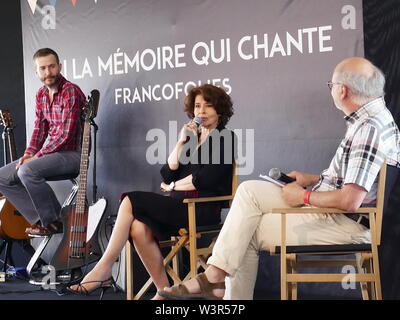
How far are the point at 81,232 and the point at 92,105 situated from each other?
0.91 m

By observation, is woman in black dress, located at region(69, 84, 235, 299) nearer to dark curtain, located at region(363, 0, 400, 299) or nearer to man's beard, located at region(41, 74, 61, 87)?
dark curtain, located at region(363, 0, 400, 299)

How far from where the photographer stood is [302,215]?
3504mm

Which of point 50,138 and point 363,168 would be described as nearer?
point 363,168

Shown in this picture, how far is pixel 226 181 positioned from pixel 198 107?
0.51 meters

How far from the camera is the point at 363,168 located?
3262 millimetres

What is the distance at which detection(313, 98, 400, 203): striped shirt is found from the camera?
129 inches

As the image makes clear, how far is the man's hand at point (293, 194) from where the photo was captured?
342cm

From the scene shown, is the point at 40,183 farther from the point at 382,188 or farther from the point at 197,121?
the point at 382,188

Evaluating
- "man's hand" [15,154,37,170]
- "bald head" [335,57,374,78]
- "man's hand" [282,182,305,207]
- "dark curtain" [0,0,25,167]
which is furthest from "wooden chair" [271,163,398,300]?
"dark curtain" [0,0,25,167]

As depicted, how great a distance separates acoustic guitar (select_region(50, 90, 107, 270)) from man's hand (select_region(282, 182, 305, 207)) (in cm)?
194

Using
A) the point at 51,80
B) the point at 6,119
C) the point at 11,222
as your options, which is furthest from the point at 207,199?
the point at 6,119
